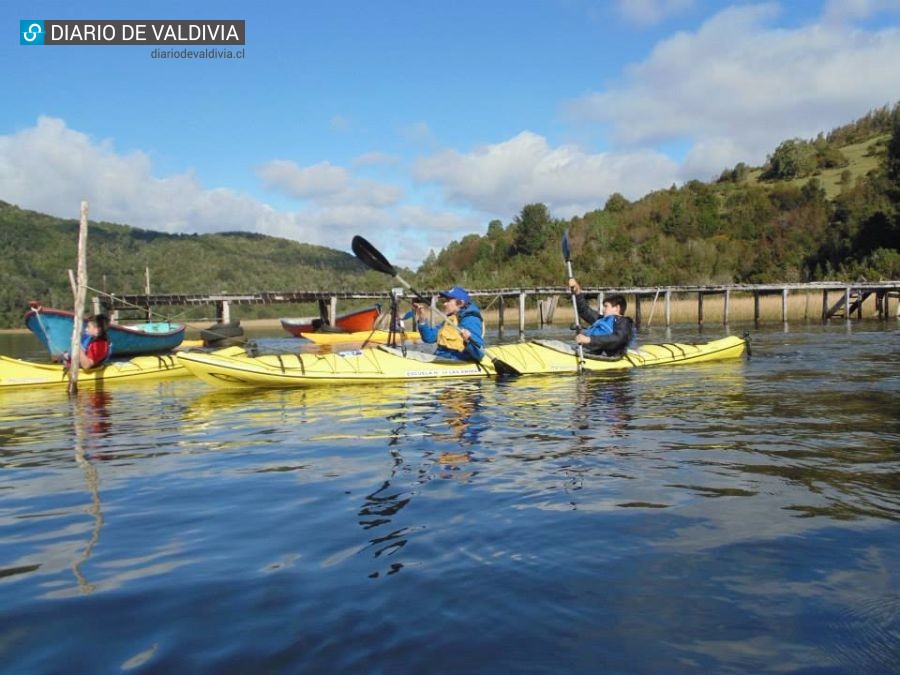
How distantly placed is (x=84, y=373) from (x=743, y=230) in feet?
163

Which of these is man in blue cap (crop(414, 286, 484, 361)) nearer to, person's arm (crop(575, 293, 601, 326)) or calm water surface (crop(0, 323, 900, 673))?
person's arm (crop(575, 293, 601, 326))

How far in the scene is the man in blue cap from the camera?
11367mm

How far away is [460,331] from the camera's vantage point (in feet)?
36.9

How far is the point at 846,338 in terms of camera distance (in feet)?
63.6

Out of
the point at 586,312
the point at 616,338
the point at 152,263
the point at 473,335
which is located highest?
the point at 152,263

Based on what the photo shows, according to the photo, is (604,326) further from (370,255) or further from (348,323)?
(348,323)

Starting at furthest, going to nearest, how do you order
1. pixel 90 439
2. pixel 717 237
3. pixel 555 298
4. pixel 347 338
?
1. pixel 717 237
2. pixel 555 298
3. pixel 347 338
4. pixel 90 439

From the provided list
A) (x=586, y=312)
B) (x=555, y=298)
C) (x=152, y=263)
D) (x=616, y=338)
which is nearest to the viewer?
(x=616, y=338)

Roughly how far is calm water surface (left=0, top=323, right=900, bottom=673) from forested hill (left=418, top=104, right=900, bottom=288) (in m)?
37.2

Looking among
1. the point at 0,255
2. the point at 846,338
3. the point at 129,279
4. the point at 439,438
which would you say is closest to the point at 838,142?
the point at 846,338

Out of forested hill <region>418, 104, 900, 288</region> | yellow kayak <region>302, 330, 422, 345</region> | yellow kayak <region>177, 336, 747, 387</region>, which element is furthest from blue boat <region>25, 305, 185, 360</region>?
forested hill <region>418, 104, 900, 288</region>

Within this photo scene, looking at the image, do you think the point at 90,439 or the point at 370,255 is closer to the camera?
the point at 90,439

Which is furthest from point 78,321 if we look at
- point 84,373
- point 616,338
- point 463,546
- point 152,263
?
point 152,263

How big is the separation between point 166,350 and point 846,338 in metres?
19.6
